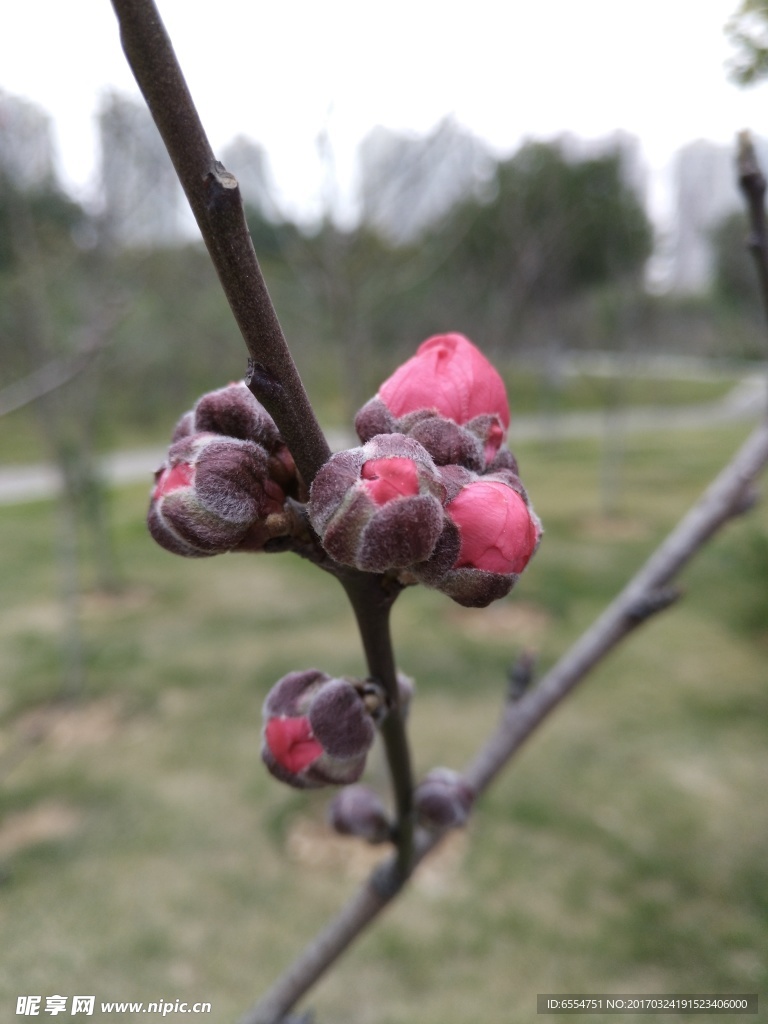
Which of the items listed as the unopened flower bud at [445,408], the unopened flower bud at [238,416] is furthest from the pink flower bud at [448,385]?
the unopened flower bud at [238,416]

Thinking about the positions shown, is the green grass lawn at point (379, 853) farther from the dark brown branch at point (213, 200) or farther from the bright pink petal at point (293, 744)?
the dark brown branch at point (213, 200)

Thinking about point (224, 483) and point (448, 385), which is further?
point (448, 385)

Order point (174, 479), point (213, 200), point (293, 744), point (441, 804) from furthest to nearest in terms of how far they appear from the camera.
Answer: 1. point (441, 804)
2. point (293, 744)
3. point (174, 479)
4. point (213, 200)

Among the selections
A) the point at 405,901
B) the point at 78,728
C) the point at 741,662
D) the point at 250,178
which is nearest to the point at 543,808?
the point at 405,901

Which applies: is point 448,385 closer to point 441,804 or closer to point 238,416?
point 238,416

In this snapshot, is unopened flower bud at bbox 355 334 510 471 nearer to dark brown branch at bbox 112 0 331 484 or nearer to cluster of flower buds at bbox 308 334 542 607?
cluster of flower buds at bbox 308 334 542 607

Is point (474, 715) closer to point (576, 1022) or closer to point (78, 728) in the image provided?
point (576, 1022)

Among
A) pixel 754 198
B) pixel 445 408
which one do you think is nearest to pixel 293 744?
pixel 445 408

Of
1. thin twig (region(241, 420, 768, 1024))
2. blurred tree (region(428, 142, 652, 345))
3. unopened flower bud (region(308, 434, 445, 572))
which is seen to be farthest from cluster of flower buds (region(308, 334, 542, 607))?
blurred tree (region(428, 142, 652, 345))
